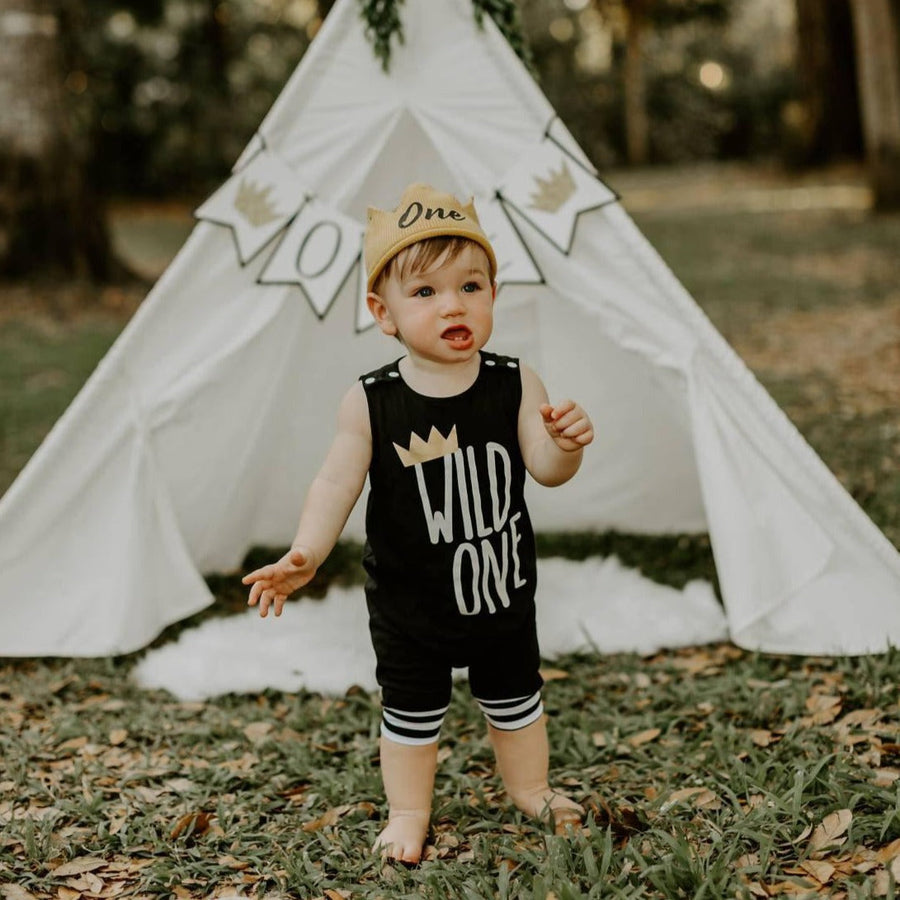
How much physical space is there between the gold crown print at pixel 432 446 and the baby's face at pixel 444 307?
17 cm

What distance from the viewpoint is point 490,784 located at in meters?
3.08

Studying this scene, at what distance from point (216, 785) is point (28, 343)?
22.1 feet

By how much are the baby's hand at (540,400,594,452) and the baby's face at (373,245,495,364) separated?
0.74 ft

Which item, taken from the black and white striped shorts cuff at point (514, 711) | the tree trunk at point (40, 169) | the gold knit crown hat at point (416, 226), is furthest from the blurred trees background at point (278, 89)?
the black and white striped shorts cuff at point (514, 711)

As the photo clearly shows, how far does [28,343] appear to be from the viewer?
9078 millimetres

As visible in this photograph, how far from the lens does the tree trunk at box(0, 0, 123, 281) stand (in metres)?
9.35

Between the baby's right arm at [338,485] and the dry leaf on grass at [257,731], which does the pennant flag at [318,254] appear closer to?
the baby's right arm at [338,485]

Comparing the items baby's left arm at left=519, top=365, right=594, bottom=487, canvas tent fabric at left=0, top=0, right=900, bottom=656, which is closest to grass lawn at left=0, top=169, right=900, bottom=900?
canvas tent fabric at left=0, top=0, right=900, bottom=656

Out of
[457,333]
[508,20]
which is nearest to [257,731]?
[457,333]

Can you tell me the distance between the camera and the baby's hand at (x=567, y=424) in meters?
A: 2.39

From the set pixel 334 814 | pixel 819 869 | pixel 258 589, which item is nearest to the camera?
pixel 258 589

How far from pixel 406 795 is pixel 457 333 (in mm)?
1110

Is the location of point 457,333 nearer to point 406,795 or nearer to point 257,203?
point 406,795

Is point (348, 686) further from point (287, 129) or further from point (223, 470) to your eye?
point (287, 129)
